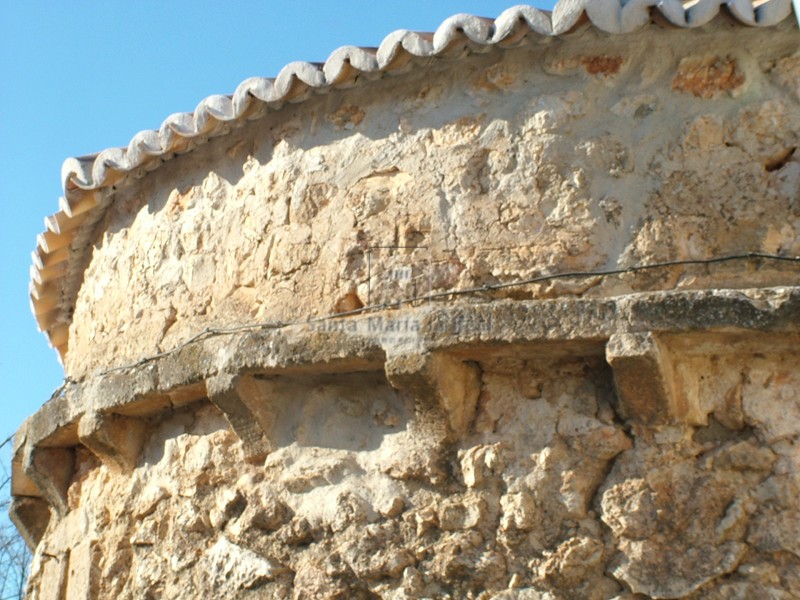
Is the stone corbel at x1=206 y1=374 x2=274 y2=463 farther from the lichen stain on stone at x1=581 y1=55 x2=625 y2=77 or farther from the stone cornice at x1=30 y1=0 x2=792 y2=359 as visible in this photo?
the lichen stain on stone at x1=581 y1=55 x2=625 y2=77

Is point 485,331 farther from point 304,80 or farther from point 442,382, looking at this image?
point 304,80

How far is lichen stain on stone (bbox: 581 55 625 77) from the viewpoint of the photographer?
186 inches

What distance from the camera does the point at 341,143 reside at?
5.04 metres

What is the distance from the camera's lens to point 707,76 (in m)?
4.65

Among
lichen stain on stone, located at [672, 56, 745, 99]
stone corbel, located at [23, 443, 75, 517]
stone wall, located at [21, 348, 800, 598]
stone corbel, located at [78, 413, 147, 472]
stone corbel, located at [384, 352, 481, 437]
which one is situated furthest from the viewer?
stone corbel, located at [23, 443, 75, 517]

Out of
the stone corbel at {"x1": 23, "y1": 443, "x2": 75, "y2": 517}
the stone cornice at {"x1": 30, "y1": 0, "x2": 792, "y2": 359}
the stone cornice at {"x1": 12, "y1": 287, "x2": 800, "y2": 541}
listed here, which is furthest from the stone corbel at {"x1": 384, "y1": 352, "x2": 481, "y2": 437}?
the stone corbel at {"x1": 23, "y1": 443, "x2": 75, "y2": 517}

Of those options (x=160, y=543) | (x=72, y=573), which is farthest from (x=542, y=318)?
(x=72, y=573)

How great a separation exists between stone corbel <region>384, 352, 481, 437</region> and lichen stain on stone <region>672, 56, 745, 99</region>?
4.10 ft

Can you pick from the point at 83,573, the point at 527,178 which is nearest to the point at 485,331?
the point at 527,178

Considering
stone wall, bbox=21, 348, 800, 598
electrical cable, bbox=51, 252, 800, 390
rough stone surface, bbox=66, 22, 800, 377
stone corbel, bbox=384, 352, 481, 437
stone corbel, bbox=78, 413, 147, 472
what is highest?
rough stone surface, bbox=66, 22, 800, 377

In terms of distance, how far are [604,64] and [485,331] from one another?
112cm

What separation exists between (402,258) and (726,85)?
1.29 m

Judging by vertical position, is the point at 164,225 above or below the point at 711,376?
above

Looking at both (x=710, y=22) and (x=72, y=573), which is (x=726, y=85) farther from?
(x=72, y=573)
